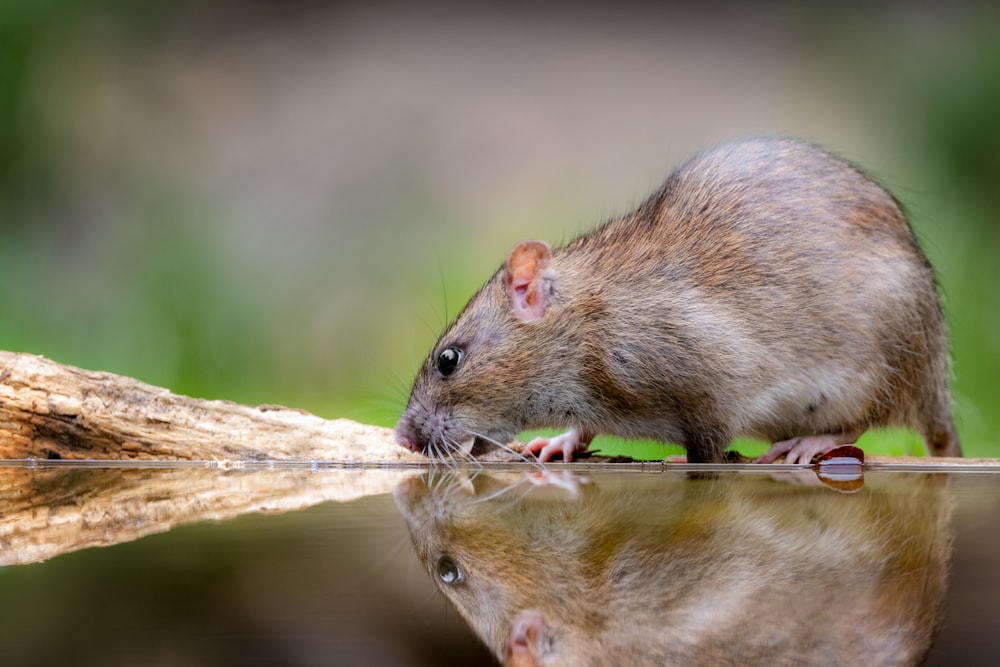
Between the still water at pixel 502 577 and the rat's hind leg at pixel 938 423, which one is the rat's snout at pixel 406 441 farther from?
the rat's hind leg at pixel 938 423

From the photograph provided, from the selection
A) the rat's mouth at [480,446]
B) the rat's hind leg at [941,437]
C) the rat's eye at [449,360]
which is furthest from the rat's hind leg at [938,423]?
the rat's eye at [449,360]

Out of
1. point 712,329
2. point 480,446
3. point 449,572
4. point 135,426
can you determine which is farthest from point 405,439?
point 449,572

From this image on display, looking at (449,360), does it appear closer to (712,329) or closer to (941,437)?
(712,329)

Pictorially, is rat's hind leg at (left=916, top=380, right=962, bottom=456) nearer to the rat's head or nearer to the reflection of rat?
the reflection of rat

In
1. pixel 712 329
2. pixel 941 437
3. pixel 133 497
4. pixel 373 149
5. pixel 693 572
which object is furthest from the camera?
pixel 373 149

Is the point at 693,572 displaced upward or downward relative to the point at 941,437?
upward

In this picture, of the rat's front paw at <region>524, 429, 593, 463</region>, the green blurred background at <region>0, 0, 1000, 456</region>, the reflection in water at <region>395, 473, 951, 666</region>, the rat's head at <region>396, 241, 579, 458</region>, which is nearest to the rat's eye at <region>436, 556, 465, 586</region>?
the reflection in water at <region>395, 473, 951, 666</region>

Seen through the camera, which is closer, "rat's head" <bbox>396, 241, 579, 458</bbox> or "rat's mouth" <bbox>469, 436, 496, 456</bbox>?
"rat's head" <bbox>396, 241, 579, 458</bbox>

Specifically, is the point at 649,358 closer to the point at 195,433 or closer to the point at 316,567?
the point at 195,433
